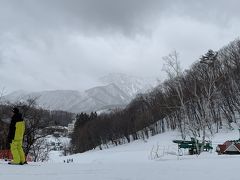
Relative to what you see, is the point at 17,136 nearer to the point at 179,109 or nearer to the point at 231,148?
the point at 231,148

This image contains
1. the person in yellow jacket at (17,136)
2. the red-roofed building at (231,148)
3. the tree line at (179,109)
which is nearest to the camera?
the person in yellow jacket at (17,136)

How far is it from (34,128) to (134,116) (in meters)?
78.6

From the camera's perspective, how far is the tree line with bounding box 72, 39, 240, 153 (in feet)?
243

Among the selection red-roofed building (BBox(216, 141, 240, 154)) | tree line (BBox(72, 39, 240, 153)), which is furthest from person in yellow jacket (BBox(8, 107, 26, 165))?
tree line (BBox(72, 39, 240, 153))

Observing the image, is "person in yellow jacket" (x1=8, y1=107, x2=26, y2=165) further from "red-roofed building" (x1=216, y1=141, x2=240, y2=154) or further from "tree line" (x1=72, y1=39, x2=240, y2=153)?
"tree line" (x1=72, y1=39, x2=240, y2=153)

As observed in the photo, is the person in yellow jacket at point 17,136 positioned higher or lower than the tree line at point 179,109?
lower

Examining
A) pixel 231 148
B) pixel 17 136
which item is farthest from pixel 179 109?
pixel 17 136

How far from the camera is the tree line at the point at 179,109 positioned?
243 feet

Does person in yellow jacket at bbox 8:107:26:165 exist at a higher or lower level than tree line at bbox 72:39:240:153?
lower

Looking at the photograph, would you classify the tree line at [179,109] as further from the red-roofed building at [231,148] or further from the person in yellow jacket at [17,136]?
the person in yellow jacket at [17,136]

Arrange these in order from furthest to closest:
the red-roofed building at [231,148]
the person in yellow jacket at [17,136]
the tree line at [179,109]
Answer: the tree line at [179,109] → the red-roofed building at [231,148] → the person in yellow jacket at [17,136]

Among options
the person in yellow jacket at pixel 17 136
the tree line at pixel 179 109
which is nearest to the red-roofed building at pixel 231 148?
the person in yellow jacket at pixel 17 136

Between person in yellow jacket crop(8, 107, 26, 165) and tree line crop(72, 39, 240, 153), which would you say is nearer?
person in yellow jacket crop(8, 107, 26, 165)

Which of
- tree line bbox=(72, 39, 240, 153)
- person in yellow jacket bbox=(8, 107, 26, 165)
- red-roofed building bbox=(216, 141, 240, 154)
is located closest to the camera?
person in yellow jacket bbox=(8, 107, 26, 165)
